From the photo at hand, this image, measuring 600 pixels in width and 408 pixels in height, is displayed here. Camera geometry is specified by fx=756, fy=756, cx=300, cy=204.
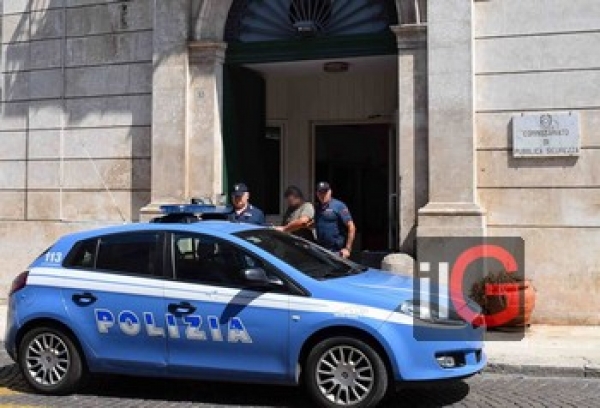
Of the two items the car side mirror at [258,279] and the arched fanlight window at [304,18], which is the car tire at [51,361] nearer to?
the car side mirror at [258,279]

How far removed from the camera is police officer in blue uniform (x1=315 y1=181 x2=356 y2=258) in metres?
9.49

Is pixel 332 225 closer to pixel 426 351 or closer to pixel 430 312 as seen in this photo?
pixel 430 312

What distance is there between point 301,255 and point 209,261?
0.86 metres

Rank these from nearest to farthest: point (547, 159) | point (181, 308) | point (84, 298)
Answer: point (181, 308), point (84, 298), point (547, 159)

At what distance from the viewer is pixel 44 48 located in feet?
42.8

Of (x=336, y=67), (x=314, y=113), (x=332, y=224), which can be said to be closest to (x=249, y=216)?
(x=332, y=224)

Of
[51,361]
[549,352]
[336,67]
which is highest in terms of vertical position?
[336,67]

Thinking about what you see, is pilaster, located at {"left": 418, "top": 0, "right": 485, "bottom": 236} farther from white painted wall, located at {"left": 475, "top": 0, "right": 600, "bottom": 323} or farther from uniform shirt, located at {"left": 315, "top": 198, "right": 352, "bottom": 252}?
uniform shirt, located at {"left": 315, "top": 198, "right": 352, "bottom": 252}

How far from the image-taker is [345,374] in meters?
5.99

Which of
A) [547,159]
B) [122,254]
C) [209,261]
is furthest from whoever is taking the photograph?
[547,159]

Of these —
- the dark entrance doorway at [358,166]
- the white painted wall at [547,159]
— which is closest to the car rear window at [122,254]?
the white painted wall at [547,159]

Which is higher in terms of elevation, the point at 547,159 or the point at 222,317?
the point at 547,159

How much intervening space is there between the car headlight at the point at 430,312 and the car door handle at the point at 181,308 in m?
1.73

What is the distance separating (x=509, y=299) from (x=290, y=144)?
6325 mm
